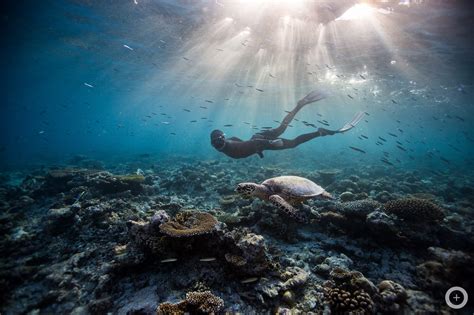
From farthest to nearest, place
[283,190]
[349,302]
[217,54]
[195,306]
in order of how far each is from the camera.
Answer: [217,54] → [283,190] → [349,302] → [195,306]

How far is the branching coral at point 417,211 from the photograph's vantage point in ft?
21.6

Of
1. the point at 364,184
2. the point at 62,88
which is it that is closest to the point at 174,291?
the point at 364,184

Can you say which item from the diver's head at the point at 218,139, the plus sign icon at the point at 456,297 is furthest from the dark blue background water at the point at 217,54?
the plus sign icon at the point at 456,297

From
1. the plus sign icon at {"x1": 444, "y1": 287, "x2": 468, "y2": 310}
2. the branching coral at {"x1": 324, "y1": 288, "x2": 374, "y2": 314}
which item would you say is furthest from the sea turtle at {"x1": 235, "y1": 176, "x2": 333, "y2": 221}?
the plus sign icon at {"x1": 444, "y1": 287, "x2": 468, "y2": 310}

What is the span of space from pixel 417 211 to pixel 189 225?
21.3 ft

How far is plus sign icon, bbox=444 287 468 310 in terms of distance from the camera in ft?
14.5

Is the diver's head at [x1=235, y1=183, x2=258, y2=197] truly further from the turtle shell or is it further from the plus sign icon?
the plus sign icon

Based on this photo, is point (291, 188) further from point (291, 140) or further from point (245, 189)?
point (291, 140)

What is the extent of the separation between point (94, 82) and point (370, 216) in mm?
50228

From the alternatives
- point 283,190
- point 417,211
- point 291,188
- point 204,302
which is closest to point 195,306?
point 204,302

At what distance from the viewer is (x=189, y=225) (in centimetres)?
534

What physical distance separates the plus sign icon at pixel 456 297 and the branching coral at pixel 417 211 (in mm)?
2323

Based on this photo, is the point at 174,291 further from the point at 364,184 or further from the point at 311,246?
the point at 364,184

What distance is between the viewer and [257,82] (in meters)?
36.5
